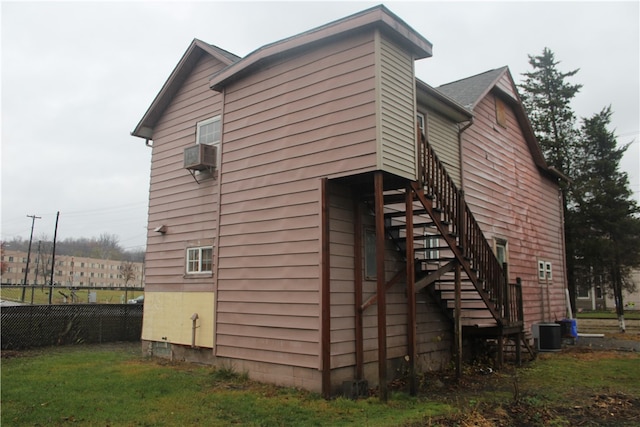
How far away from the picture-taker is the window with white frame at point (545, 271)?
1692cm

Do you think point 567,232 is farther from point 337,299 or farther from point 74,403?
point 74,403

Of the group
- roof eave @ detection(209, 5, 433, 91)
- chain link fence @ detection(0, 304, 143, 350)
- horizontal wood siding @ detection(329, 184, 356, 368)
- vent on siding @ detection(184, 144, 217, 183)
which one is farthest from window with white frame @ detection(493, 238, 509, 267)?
chain link fence @ detection(0, 304, 143, 350)

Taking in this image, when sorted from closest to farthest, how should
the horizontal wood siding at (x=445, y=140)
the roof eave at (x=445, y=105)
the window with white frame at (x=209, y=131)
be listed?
the roof eave at (x=445, y=105) → the window with white frame at (x=209, y=131) → the horizontal wood siding at (x=445, y=140)

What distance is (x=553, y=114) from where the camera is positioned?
28.0 metres

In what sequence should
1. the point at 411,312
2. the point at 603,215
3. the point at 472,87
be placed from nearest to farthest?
1. the point at 411,312
2. the point at 472,87
3. the point at 603,215

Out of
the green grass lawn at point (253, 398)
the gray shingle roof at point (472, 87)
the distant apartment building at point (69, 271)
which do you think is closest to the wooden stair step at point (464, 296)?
the green grass lawn at point (253, 398)

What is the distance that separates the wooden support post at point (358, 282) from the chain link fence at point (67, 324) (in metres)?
9.94

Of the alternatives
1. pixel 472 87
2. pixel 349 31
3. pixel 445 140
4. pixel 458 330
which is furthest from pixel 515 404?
pixel 472 87

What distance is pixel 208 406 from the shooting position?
22.7ft

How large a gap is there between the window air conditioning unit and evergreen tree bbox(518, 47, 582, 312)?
21387 mm

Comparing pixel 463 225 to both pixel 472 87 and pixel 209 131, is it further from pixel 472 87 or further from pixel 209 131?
pixel 472 87

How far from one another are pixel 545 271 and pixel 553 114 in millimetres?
14374

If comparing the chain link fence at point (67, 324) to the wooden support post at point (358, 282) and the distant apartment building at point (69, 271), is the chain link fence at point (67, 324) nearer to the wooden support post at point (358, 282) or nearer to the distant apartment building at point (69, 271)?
the wooden support post at point (358, 282)

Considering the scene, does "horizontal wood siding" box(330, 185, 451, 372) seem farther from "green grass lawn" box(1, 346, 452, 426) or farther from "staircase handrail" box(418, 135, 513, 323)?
"staircase handrail" box(418, 135, 513, 323)
